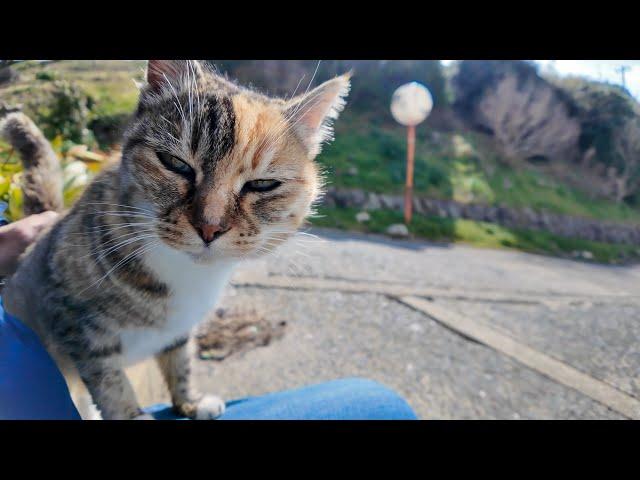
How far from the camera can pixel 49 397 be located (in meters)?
0.47

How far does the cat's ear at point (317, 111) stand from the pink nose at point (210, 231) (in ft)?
0.78

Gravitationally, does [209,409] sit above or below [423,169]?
below

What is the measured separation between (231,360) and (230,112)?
1347 millimetres

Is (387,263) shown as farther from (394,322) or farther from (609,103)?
(609,103)

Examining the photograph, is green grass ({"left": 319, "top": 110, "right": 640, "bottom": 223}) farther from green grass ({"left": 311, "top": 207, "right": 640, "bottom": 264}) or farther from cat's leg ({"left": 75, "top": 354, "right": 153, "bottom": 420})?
cat's leg ({"left": 75, "top": 354, "right": 153, "bottom": 420})

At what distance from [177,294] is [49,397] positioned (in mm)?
258

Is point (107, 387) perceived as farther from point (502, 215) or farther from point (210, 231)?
point (502, 215)

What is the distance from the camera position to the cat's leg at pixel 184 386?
2.89 ft

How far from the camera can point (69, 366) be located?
630mm

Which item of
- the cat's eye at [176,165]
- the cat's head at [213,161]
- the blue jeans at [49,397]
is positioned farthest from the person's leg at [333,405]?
the cat's eye at [176,165]

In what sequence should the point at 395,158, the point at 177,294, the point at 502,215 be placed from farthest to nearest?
the point at 395,158 → the point at 502,215 → the point at 177,294

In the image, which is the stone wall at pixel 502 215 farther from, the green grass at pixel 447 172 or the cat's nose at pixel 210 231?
the cat's nose at pixel 210 231

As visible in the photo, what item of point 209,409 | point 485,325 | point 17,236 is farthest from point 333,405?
point 485,325
